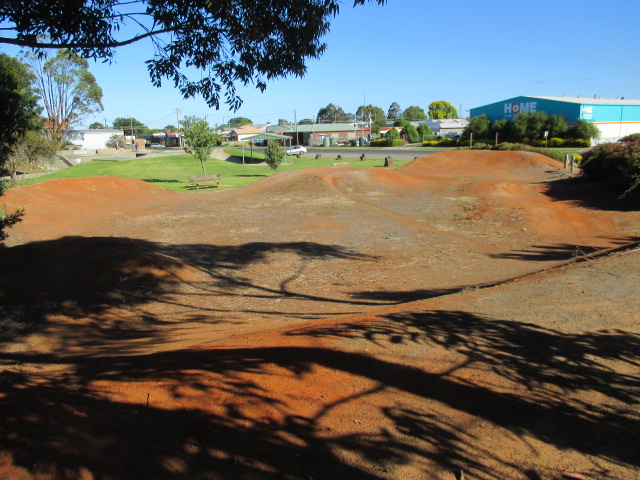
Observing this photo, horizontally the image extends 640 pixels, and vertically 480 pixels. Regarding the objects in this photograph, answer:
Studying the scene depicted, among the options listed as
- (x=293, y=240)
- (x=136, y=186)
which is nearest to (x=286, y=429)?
(x=293, y=240)

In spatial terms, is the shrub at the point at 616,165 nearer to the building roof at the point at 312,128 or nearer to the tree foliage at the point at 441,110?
the building roof at the point at 312,128

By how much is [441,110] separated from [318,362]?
164 metres

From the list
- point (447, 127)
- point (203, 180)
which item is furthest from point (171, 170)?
point (447, 127)

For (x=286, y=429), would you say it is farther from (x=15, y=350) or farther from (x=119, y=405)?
(x=15, y=350)

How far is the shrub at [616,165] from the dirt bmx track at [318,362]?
20.2ft

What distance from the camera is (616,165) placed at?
75.9 ft

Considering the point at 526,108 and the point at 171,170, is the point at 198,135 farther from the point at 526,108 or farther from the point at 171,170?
the point at 526,108

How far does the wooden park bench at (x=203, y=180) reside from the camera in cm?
3600

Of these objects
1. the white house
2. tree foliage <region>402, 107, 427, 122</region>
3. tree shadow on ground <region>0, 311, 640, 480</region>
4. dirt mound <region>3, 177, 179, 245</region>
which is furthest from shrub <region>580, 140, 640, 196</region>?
tree foliage <region>402, 107, 427, 122</region>

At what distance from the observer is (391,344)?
19.0 feet

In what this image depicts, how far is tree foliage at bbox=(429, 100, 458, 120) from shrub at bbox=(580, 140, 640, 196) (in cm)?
13803

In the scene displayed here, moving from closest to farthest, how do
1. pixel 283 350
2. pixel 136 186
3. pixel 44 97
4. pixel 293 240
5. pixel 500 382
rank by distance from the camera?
pixel 500 382
pixel 283 350
pixel 293 240
pixel 136 186
pixel 44 97

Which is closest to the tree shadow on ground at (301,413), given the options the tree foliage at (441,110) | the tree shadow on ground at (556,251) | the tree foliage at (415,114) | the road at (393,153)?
the tree shadow on ground at (556,251)

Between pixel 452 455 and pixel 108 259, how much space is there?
10002 mm
